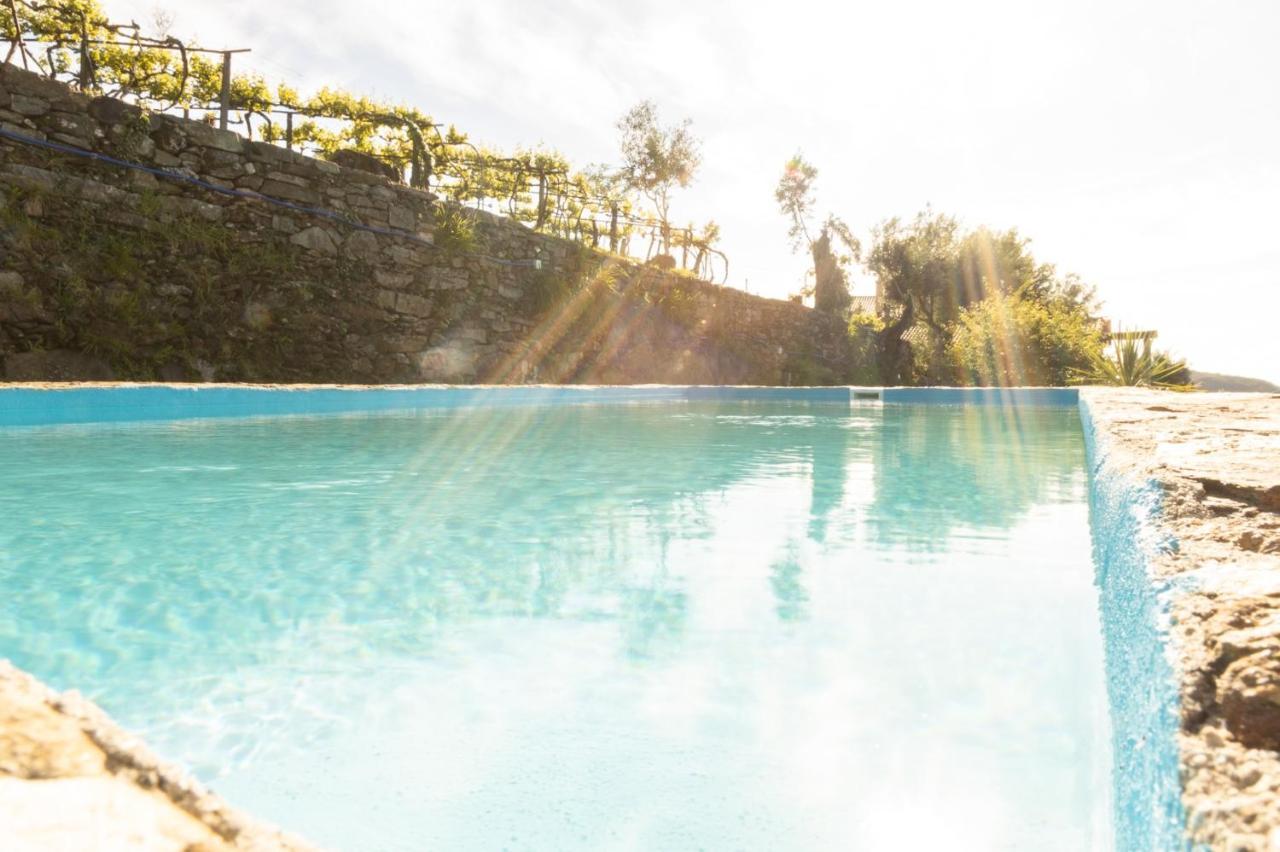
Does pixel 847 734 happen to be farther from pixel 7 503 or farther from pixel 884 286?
pixel 884 286

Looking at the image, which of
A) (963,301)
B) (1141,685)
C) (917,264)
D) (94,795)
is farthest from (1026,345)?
(94,795)

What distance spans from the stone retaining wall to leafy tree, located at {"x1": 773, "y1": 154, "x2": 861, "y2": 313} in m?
9.95

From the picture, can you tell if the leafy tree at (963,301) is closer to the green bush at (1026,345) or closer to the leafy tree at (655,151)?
the green bush at (1026,345)

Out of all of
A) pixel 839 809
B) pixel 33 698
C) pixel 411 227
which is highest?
pixel 411 227

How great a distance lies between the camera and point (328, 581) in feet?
8.87

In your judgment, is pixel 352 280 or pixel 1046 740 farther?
pixel 352 280

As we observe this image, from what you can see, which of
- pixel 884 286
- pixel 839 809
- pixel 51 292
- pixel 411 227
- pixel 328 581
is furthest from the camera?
pixel 884 286

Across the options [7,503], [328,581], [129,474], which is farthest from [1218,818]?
[129,474]

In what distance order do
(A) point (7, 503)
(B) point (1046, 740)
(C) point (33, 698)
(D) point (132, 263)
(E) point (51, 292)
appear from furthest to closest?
(D) point (132, 263) < (E) point (51, 292) < (A) point (7, 503) < (B) point (1046, 740) < (C) point (33, 698)

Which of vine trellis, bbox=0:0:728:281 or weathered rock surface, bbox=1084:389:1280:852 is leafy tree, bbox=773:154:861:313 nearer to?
vine trellis, bbox=0:0:728:281

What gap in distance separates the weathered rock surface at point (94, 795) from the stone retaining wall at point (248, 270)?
29.6ft

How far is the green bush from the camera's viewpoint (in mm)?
16578

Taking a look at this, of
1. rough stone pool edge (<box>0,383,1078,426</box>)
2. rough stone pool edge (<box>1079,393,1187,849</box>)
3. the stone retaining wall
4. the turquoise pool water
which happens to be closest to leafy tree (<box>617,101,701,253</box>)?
the stone retaining wall

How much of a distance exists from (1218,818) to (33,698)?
43.8 inches
